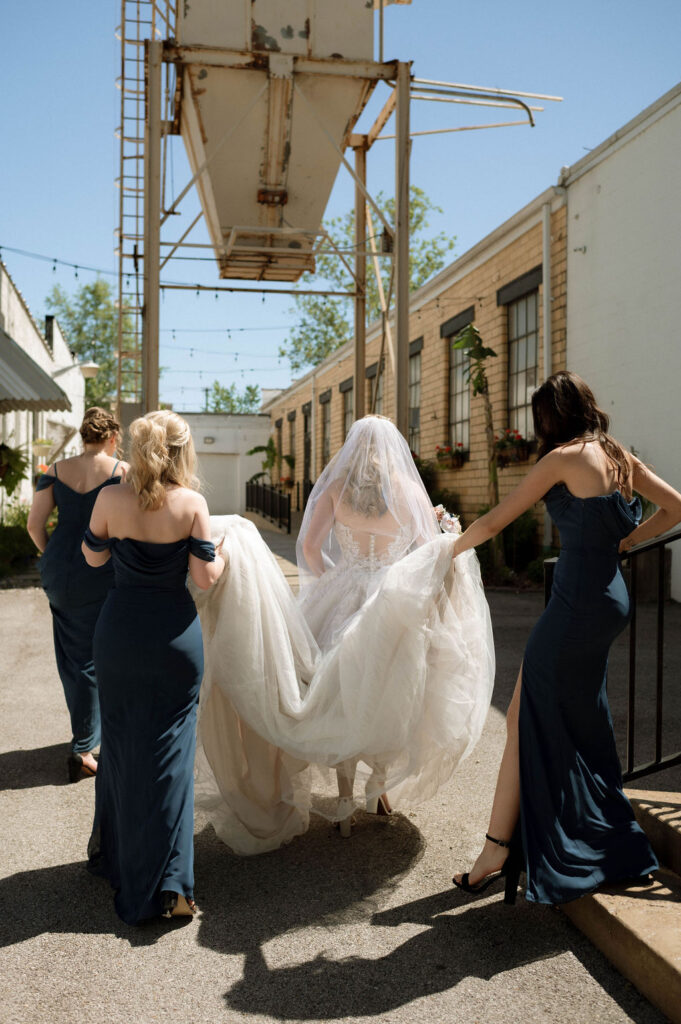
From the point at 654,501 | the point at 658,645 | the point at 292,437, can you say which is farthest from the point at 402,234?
the point at 292,437

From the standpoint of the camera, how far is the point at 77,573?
15.9ft

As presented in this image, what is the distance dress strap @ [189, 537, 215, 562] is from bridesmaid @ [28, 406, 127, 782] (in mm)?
1672

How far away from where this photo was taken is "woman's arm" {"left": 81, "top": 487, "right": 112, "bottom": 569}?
132 inches

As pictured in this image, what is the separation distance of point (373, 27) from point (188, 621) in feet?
29.4

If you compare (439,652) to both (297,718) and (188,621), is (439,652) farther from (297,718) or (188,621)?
(188,621)

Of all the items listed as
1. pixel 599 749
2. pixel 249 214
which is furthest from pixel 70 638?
pixel 249 214

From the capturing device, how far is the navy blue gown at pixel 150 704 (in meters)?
3.26

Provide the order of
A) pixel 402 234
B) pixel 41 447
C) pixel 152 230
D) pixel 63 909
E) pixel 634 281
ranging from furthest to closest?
pixel 41 447
pixel 634 281
pixel 402 234
pixel 152 230
pixel 63 909

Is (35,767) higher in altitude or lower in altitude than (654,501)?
lower

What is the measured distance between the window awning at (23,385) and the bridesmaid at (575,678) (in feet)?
35.4

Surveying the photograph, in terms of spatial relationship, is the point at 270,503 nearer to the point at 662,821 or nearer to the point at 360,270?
the point at 360,270

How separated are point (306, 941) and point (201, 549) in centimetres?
144

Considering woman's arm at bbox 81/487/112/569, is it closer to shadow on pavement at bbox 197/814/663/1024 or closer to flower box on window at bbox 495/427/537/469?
shadow on pavement at bbox 197/814/663/1024

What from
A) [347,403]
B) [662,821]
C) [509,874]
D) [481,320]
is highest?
[481,320]
